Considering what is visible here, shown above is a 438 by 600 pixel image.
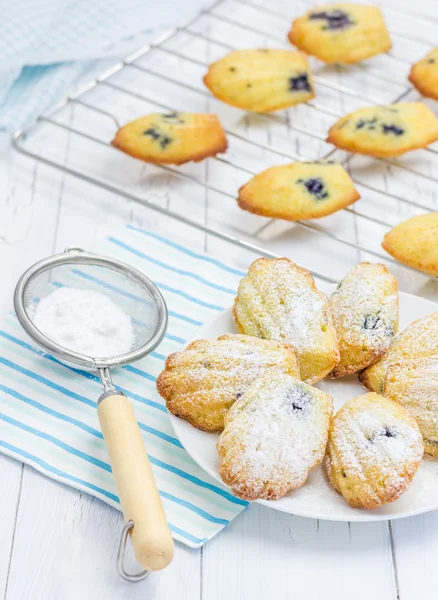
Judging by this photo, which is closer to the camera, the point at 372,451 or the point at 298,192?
the point at 372,451

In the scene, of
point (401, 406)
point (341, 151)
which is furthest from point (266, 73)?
point (401, 406)

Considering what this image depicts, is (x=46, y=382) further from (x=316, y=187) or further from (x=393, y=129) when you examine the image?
(x=393, y=129)

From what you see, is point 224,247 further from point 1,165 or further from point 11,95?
point 11,95

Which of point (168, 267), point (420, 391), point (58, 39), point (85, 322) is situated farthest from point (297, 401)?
point (58, 39)

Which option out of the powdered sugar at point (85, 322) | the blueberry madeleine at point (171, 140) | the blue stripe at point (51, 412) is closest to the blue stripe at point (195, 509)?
the blue stripe at point (51, 412)

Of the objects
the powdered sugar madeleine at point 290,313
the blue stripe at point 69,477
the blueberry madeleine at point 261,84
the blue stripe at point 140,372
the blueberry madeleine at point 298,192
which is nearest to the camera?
the blue stripe at point 69,477

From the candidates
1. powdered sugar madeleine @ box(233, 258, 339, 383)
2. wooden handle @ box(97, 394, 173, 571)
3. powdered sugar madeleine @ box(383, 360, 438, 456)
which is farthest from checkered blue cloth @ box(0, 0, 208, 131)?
powdered sugar madeleine @ box(383, 360, 438, 456)

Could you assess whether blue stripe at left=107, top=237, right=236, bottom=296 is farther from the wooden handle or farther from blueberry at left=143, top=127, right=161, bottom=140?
the wooden handle

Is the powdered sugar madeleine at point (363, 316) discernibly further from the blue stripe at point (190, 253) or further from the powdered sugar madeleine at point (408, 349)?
the blue stripe at point (190, 253)
